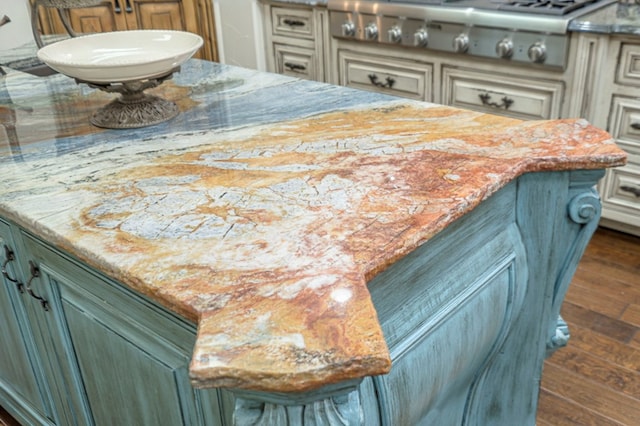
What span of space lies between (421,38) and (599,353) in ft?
4.99

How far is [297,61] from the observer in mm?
3342

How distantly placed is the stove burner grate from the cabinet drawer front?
3.41 feet

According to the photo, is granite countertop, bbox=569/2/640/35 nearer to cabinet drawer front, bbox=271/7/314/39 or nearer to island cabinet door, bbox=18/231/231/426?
cabinet drawer front, bbox=271/7/314/39

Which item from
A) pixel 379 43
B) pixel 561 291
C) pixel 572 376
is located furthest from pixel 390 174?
pixel 379 43

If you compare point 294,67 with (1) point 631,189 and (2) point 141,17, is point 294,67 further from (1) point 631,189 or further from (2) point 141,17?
(1) point 631,189

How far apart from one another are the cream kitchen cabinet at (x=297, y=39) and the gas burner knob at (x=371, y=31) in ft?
0.89

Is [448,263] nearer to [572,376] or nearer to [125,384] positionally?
[125,384]

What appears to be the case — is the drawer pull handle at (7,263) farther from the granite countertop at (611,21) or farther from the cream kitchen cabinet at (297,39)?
the cream kitchen cabinet at (297,39)

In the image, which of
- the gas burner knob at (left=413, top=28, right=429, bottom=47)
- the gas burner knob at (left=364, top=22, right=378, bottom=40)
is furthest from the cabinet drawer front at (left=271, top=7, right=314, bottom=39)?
the gas burner knob at (left=413, top=28, right=429, bottom=47)

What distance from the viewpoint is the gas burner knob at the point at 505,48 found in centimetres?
247

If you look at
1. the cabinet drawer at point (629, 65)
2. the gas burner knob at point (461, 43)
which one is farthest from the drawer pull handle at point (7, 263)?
the cabinet drawer at point (629, 65)

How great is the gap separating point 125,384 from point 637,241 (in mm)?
2224

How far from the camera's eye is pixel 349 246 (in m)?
0.88

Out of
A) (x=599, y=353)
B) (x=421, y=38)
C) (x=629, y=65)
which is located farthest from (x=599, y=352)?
(x=421, y=38)
